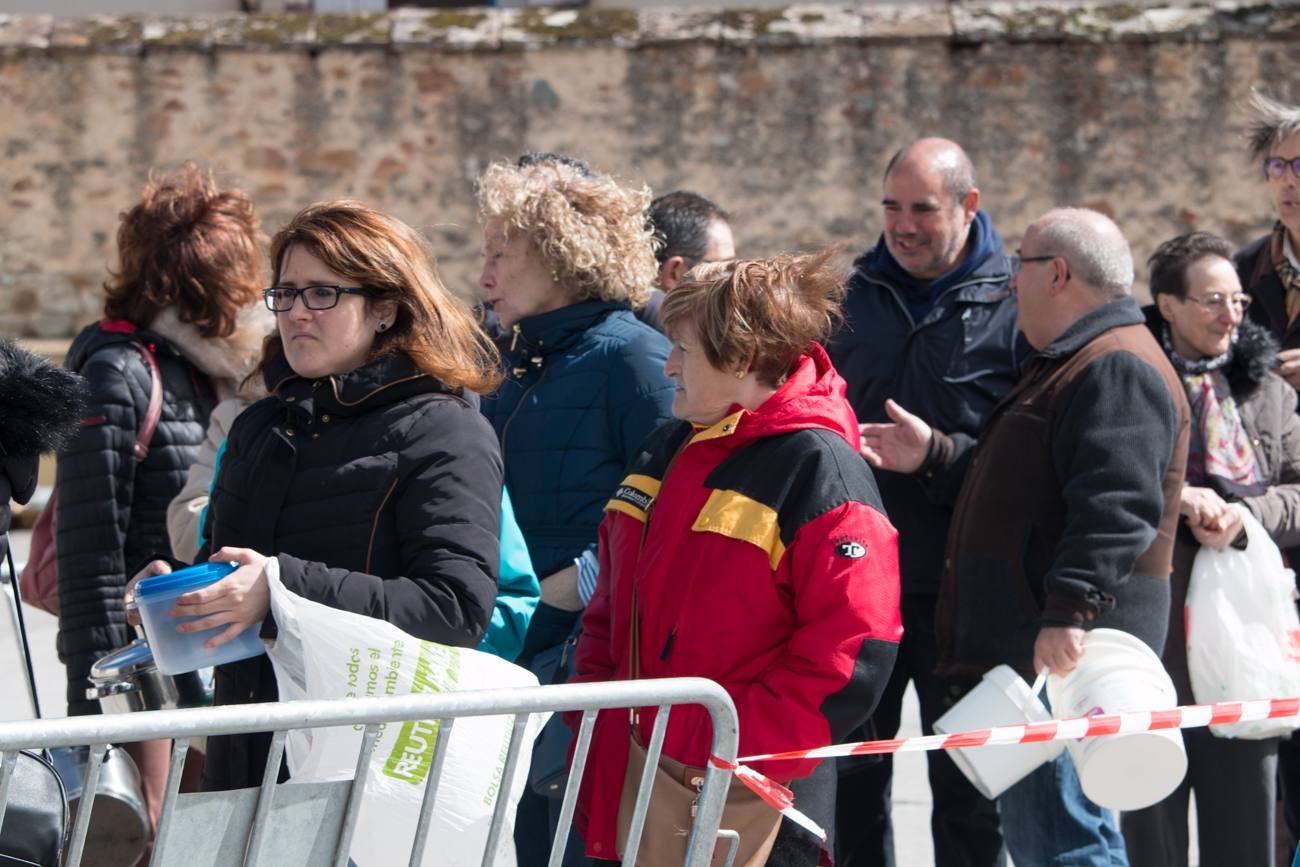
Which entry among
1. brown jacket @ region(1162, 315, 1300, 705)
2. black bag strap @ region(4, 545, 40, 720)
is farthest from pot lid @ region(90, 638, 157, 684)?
brown jacket @ region(1162, 315, 1300, 705)

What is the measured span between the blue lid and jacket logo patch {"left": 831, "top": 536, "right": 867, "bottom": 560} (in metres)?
0.98

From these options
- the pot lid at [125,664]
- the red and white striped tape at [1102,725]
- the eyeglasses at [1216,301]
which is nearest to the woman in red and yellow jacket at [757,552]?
the red and white striped tape at [1102,725]

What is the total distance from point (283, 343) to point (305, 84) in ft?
28.4

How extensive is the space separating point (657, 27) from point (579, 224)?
7.68 m

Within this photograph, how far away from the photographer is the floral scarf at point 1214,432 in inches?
149

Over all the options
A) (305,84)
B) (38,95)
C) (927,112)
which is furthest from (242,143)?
(927,112)

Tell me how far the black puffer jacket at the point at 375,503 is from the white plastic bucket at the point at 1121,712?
4.36 ft

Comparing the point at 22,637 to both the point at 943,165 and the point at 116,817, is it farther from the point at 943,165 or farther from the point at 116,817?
the point at 943,165

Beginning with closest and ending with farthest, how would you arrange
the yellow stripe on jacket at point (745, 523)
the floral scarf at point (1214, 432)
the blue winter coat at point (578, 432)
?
the yellow stripe on jacket at point (745, 523) → the blue winter coat at point (578, 432) → the floral scarf at point (1214, 432)

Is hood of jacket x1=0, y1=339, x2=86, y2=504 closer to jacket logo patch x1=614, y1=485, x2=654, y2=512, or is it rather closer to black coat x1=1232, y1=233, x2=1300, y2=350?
jacket logo patch x1=614, y1=485, x2=654, y2=512

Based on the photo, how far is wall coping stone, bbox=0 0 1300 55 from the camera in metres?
10.7

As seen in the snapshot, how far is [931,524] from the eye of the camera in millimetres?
3875

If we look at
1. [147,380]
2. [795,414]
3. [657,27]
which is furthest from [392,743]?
[657,27]

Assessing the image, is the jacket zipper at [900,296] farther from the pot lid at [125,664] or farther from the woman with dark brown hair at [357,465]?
the pot lid at [125,664]
